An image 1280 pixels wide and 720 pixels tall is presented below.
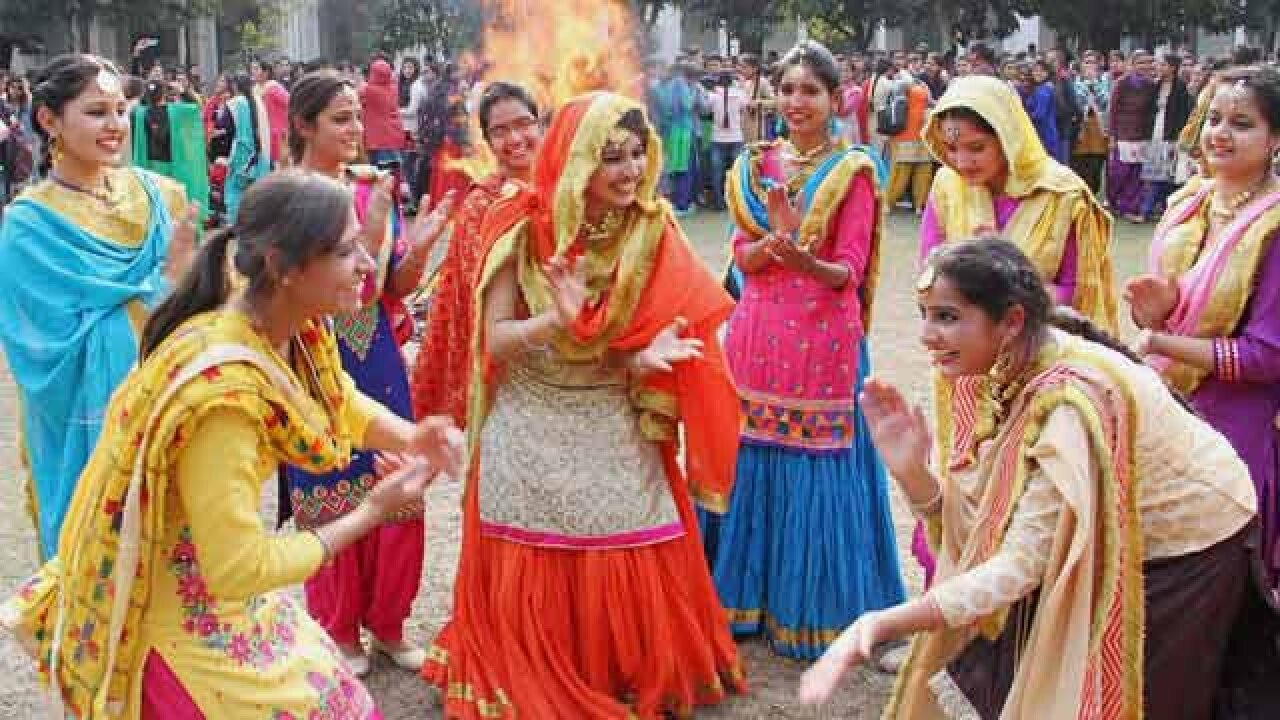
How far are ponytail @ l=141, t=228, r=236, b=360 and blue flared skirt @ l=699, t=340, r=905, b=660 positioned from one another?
2.45 metres

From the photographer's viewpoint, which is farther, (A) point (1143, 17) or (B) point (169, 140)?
(A) point (1143, 17)

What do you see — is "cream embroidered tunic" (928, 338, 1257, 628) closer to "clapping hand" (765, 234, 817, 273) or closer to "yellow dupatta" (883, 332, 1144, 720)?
"yellow dupatta" (883, 332, 1144, 720)

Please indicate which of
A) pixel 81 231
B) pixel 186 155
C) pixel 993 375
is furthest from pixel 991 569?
pixel 186 155

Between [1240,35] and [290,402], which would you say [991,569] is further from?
[1240,35]

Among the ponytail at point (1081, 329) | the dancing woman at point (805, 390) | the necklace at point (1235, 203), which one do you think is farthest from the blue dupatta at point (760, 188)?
the ponytail at point (1081, 329)

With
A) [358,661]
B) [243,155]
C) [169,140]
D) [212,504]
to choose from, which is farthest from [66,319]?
[243,155]

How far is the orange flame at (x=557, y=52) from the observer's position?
16.8 ft

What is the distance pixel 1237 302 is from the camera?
3.85 meters

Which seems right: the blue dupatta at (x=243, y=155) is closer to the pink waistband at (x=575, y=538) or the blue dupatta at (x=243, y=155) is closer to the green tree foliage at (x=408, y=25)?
the green tree foliage at (x=408, y=25)

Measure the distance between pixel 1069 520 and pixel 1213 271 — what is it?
4.91ft

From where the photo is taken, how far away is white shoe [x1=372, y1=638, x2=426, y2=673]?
14.9 feet

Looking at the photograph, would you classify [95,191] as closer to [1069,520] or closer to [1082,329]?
[1082,329]

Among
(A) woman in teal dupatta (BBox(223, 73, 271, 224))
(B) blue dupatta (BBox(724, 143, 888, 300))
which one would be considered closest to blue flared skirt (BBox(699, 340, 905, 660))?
(B) blue dupatta (BBox(724, 143, 888, 300))

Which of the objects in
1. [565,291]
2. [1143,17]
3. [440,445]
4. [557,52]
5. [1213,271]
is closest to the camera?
[440,445]
